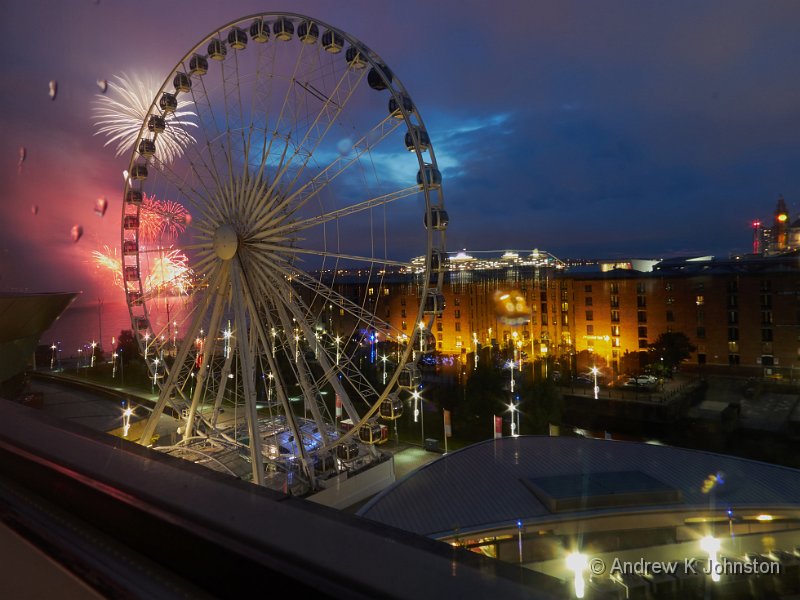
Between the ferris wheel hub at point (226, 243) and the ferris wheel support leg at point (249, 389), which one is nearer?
the ferris wheel support leg at point (249, 389)

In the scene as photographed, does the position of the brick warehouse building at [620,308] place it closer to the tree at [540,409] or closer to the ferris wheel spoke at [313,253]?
the tree at [540,409]

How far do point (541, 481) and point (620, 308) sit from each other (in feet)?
82.1

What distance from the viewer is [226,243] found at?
7520 millimetres

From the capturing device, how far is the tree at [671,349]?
83.7 ft

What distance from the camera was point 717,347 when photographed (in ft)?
88.2

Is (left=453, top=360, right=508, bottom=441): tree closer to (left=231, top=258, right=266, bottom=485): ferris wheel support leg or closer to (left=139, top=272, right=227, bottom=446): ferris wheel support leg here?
(left=231, top=258, right=266, bottom=485): ferris wheel support leg

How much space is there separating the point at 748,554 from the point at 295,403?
17.7m

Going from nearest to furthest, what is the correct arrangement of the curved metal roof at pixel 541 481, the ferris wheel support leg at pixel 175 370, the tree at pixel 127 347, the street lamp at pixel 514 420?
the curved metal roof at pixel 541 481 → the ferris wheel support leg at pixel 175 370 → the street lamp at pixel 514 420 → the tree at pixel 127 347

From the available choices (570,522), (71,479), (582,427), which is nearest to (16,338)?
(570,522)

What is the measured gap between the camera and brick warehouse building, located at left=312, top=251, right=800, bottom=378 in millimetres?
25500

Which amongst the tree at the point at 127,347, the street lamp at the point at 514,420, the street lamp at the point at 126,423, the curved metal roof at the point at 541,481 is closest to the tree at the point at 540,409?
the street lamp at the point at 514,420

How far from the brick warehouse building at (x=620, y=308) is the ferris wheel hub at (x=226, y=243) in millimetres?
15247

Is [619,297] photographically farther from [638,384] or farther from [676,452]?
[676,452]

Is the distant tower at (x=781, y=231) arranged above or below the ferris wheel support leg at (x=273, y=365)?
above
